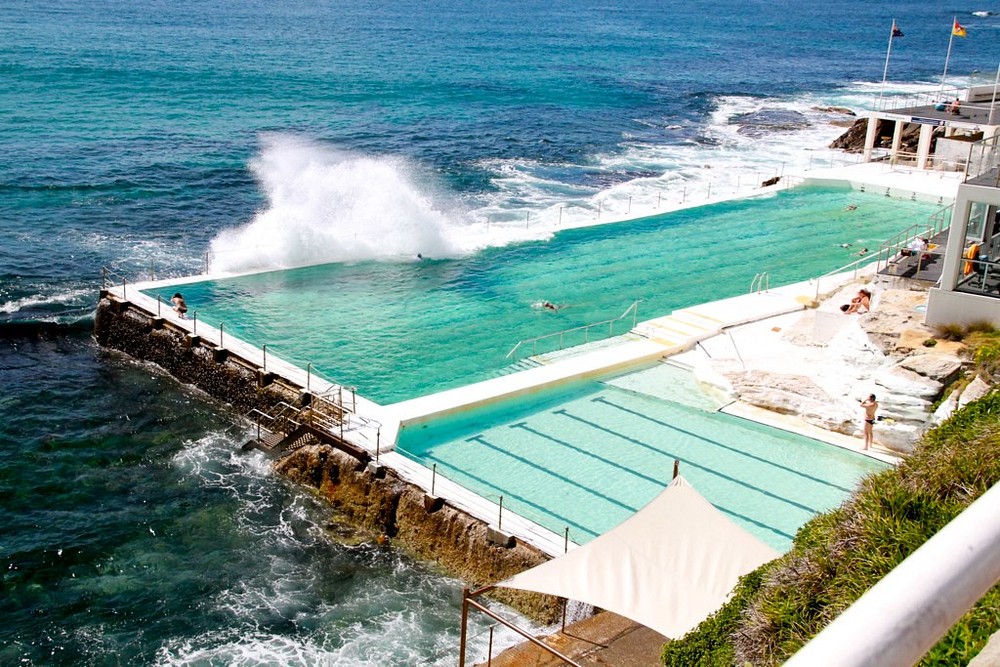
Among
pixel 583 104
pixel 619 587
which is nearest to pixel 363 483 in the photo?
pixel 619 587

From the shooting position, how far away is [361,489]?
18.5 meters

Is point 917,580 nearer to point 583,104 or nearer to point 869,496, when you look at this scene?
point 869,496

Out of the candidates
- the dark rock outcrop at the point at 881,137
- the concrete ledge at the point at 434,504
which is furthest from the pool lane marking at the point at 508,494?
the dark rock outcrop at the point at 881,137

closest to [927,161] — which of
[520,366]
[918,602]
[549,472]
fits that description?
[520,366]

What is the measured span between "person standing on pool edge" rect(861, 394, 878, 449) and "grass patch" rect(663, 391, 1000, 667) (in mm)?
8079

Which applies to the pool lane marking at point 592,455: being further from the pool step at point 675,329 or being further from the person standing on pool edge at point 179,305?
the person standing on pool edge at point 179,305

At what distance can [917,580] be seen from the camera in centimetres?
166

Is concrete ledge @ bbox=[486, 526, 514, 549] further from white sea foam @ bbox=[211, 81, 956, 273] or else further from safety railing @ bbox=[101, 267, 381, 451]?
white sea foam @ bbox=[211, 81, 956, 273]

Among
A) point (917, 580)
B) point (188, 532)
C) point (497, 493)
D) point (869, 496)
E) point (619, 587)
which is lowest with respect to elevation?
point (188, 532)

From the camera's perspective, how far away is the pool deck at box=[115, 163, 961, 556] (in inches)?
688

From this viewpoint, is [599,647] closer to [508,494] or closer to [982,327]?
[508,494]

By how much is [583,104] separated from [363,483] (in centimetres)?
6015

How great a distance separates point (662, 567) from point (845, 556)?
10.2ft

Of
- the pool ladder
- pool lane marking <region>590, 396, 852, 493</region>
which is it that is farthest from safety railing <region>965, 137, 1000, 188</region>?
the pool ladder
